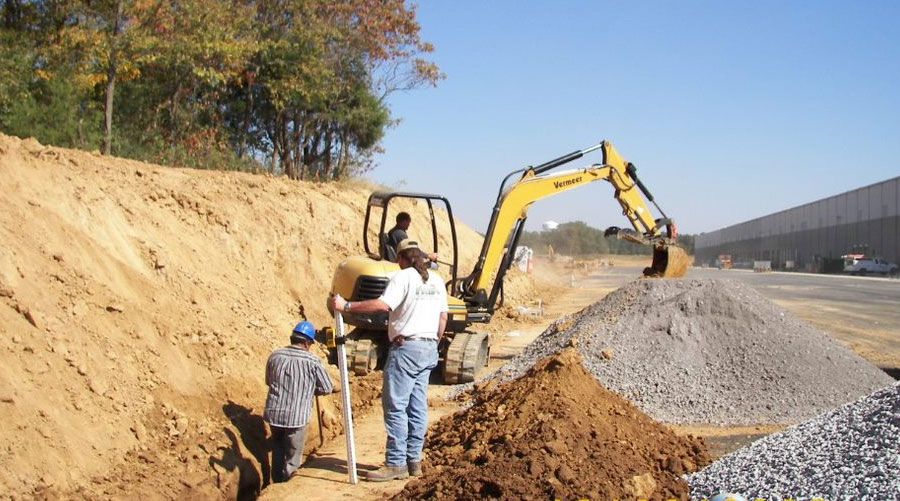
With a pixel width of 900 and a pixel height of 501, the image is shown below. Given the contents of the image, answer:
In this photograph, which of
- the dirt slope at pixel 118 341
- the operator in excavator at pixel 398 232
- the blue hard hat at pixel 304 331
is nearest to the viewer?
the dirt slope at pixel 118 341

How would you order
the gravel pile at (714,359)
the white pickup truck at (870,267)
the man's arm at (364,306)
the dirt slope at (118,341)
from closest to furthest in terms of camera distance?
the dirt slope at (118,341), the man's arm at (364,306), the gravel pile at (714,359), the white pickup truck at (870,267)

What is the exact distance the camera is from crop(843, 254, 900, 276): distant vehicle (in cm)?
5406

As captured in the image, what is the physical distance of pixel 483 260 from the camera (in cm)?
1345

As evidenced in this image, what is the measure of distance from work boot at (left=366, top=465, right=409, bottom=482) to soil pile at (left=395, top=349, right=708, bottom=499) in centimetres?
29

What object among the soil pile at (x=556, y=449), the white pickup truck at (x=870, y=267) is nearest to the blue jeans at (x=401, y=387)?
the soil pile at (x=556, y=449)

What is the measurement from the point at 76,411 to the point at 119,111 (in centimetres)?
1885

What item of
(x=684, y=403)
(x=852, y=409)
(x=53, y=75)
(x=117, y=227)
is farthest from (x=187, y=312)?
(x=53, y=75)

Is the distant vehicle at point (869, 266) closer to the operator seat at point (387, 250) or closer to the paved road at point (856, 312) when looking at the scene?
the paved road at point (856, 312)

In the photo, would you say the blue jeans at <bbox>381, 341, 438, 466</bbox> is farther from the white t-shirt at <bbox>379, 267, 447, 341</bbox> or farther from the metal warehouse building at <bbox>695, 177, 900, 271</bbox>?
the metal warehouse building at <bbox>695, 177, 900, 271</bbox>

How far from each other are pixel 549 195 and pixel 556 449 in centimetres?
804

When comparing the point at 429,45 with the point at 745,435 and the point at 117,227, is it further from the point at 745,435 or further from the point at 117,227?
the point at 745,435

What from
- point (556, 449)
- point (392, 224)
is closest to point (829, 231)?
point (392, 224)

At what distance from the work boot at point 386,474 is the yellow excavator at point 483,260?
4.03 m

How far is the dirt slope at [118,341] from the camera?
21.3ft
